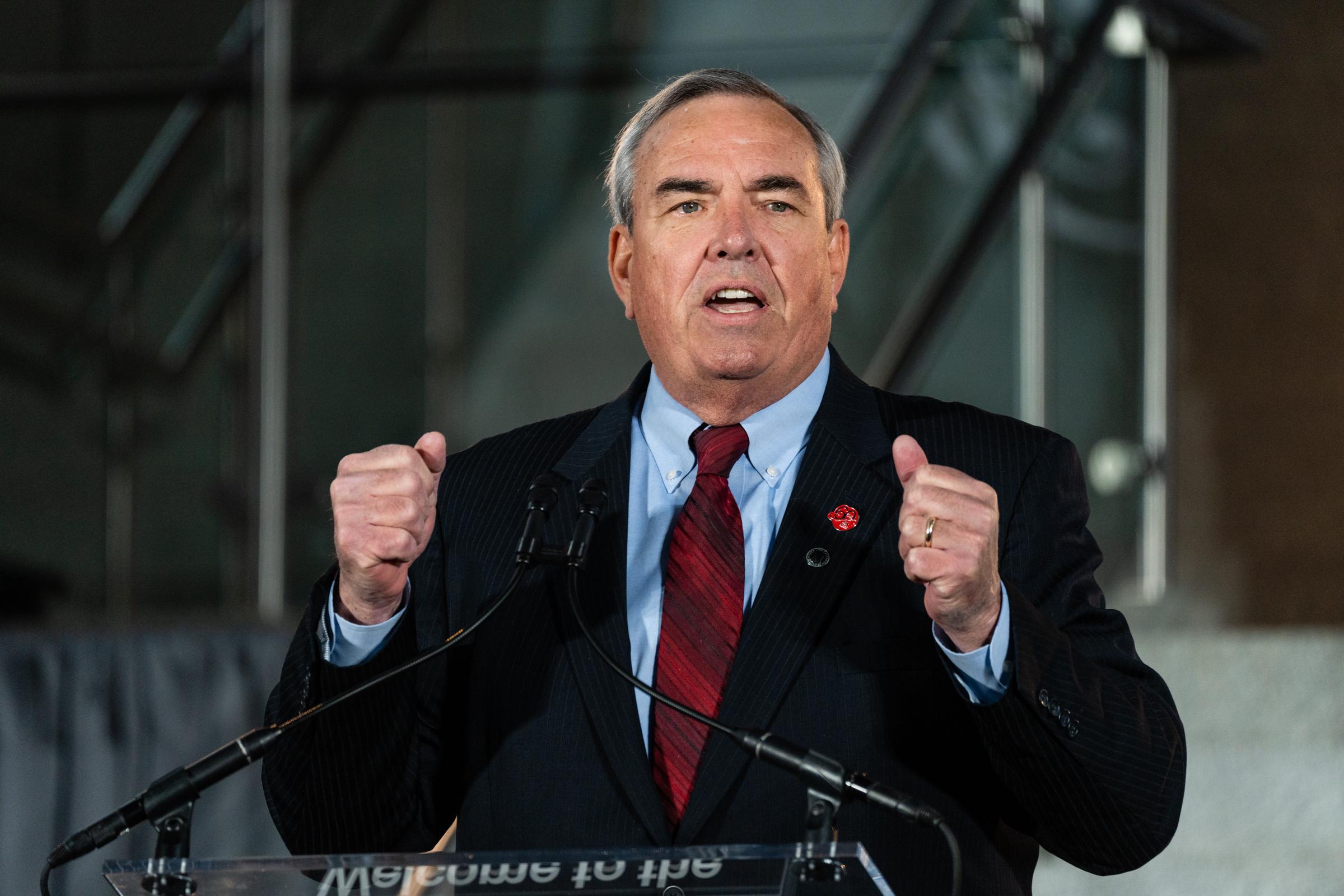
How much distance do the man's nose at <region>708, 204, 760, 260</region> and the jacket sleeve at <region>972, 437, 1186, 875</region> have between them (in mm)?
424

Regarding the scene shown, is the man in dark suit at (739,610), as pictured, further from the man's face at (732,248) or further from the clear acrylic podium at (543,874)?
the clear acrylic podium at (543,874)

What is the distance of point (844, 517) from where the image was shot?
183cm

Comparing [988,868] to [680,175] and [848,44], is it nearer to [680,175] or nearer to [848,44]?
[680,175]

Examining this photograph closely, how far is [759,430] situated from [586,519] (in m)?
0.49

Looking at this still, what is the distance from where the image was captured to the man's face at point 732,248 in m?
1.95

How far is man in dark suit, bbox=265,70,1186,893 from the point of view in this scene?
5.10 ft

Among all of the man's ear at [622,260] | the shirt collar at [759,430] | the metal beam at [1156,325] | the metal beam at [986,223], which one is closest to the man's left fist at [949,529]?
the shirt collar at [759,430]

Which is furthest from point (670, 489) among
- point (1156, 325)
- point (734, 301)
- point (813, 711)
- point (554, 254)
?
point (554, 254)

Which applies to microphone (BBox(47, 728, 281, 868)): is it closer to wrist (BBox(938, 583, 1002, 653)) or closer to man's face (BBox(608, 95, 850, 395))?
wrist (BBox(938, 583, 1002, 653))

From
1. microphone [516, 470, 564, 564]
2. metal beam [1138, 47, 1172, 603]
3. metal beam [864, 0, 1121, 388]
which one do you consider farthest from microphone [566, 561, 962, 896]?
metal beam [1138, 47, 1172, 603]

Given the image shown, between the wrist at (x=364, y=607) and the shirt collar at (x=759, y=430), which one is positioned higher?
the shirt collar at (x=759, y=430)

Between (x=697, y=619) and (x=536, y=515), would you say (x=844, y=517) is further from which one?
(x=536, y=515)

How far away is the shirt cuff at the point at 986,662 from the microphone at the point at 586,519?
0.32 m

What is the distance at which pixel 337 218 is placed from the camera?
18.4ft
